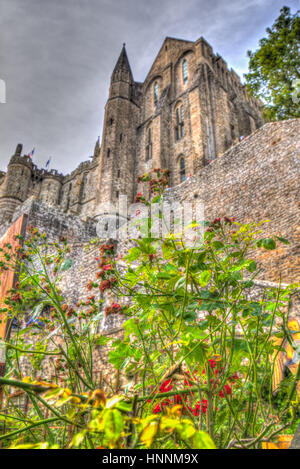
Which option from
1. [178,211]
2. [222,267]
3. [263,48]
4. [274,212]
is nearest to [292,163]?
[274,212]

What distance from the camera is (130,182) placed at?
23.7 meters

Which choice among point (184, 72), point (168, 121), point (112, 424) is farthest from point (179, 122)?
point (112, 424)

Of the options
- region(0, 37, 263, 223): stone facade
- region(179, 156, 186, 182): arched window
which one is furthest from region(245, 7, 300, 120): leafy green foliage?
region(179, 156, 186, 182): arched window

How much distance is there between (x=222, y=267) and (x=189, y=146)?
857 inches

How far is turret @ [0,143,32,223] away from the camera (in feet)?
95.0

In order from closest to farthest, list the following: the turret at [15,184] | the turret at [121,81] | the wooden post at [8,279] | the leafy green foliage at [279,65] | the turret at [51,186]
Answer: the wooden post at [8,279], the leafy green foliage at [279,65], the turret at [121,81], the turret at [15,184], the turret at [51,186]

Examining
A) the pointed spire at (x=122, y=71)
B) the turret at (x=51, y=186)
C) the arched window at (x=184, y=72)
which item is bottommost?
the turret at (x=51, y=186)

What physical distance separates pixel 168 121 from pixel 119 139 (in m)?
4.29

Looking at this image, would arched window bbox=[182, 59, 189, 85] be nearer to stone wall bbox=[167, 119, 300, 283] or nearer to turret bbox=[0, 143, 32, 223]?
stone wall bbox=[167, 119, 300, 283]

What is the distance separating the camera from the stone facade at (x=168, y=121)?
22.0 meters

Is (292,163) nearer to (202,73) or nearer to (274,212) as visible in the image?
(274,212)

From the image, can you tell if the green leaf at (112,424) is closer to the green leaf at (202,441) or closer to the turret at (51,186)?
the green leaf at (202,441)

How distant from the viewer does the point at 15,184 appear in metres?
30.5

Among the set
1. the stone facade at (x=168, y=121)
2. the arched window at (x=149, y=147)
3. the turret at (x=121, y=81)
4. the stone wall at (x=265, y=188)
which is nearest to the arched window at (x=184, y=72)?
the stone facade at (x=168, y=121)
